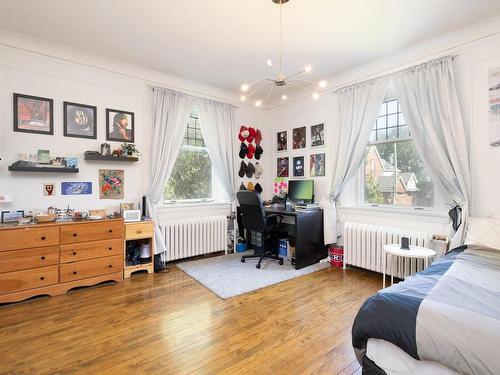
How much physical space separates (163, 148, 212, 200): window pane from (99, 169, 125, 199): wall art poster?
2.23 feet

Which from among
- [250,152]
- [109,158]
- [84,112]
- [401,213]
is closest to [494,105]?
[401,213]

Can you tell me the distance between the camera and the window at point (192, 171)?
4184 mm

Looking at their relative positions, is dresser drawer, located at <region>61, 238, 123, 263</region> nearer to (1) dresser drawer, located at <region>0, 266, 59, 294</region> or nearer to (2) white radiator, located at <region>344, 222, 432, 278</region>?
(1) dresser drawer, located at <region>0, 266, 59, 294</region>

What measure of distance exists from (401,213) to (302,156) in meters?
1.82

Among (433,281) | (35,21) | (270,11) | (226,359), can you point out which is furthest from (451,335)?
(35,21)

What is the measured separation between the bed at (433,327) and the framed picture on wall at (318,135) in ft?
9.47

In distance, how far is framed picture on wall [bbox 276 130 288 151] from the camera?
4828 millimetres

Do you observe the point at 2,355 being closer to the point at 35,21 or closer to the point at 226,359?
the point at 226,359

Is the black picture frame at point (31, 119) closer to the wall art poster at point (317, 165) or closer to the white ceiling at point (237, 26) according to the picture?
the white ceiling at point (237, 26)

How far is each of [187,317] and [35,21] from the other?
10.8 ft

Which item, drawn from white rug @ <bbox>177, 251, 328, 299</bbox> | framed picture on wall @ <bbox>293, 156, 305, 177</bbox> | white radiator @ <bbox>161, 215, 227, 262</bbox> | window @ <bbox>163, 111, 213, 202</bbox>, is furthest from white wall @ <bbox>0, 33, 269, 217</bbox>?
framed picture on wall @ <bbox>293, 156, 305, 177</bbox>

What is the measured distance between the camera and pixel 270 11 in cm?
246

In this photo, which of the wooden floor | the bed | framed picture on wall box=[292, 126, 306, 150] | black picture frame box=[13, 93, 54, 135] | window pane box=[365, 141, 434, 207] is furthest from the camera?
framed picture on wall box=[292, 126, 306, 150]

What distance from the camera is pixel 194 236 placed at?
13.4ft
